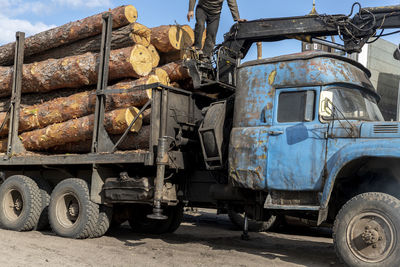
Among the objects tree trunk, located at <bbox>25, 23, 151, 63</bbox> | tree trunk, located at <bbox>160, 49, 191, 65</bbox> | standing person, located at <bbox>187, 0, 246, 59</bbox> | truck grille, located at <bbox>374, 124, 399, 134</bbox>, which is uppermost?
standing person, located at <bbox>187, 0, 246, 59</bbox>

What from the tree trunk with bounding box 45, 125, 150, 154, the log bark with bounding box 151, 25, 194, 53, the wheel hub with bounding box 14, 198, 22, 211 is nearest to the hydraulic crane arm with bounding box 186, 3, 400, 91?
the log bark with bounding box 151, 25, 194, 53

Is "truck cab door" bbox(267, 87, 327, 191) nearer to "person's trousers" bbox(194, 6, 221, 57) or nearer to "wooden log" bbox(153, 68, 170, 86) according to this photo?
"person's trousers" bbox(194, 6, 221, 57)

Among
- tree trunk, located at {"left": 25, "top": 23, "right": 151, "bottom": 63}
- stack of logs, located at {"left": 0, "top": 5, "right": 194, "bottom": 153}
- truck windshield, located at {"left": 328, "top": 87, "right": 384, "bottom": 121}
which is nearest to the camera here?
truck windshield, located at {"left": 328, "top": 87, "right": 384, "bottom": 121}

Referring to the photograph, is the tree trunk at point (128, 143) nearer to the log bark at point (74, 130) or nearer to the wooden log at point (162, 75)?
the log bark at point (74, 130)

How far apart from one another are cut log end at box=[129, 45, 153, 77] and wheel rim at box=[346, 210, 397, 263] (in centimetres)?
476

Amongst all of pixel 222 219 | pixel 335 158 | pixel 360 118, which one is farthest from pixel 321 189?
pixel 222 219

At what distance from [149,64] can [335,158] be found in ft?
13.9

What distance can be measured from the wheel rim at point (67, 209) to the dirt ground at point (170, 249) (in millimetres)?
362

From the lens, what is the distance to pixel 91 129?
914 cm

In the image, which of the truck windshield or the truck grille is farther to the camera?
the truck windshield

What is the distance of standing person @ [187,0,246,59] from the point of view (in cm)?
880

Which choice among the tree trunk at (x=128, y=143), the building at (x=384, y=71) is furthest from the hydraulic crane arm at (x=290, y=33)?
the building at (x=384, y=71)

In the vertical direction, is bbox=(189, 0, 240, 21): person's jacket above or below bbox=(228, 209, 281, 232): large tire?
above

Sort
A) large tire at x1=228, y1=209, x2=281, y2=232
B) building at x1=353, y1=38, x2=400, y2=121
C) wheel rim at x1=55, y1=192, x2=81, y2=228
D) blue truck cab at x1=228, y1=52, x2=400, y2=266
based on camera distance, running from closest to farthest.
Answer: blue truck cab at x1=228, y1=52, x2=400, y2=266, wheel rim at x1=55, y1=192, x2=81, y2=228, large tire at x1=228, y1=209, x2=281, y2=232, building at x1=353, y1=38, x2=400, y2=121
